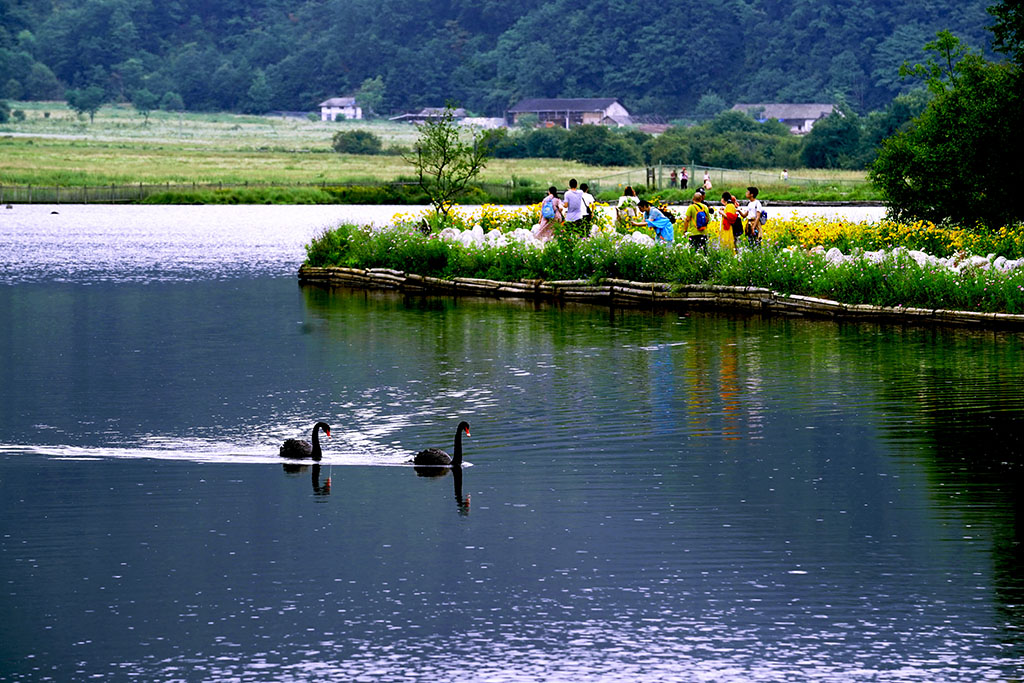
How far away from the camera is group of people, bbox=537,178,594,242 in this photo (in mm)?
34781

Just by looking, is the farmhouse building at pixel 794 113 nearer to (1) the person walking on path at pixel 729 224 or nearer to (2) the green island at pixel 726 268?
(2) the green island at pixel 726 268

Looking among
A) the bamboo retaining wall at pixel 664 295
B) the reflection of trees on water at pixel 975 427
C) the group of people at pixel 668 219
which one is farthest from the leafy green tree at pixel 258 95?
the reflection of trees on water at pixel 975 427

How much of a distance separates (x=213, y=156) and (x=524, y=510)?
12502cm

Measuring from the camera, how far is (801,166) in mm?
117062

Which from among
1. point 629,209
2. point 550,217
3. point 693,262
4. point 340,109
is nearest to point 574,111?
point 340,109

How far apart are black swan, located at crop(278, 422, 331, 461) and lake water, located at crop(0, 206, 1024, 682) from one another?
0.24 m

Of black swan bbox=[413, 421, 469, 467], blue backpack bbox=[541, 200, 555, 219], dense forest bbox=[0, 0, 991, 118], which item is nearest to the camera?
black swan bbox=[413, 421, 469, 467]

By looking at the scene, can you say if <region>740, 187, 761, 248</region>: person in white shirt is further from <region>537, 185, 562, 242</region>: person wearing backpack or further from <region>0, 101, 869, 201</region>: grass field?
<region>0, 101, 869, 201</region>: grass field

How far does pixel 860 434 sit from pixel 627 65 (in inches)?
6368

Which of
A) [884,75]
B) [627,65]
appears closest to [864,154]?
[884,75]

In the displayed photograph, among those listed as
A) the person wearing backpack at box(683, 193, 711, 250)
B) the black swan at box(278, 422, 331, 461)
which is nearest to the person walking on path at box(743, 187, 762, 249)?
the person wearing backpack at box(683, 193, 711, 250)

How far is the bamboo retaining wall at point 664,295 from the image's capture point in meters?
27.5

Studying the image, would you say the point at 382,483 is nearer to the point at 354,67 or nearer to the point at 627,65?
the point at 627,65

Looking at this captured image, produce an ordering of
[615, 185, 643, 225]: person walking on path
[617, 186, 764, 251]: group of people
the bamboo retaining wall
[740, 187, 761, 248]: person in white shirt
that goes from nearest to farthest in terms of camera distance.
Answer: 1. the bamboo retaining wall
2. [617, 186, 764, 251]: group of people
3. [740, 187, 761, 248]: person in white shirt
4. [615, 185, 643, 225]: person walking on path
